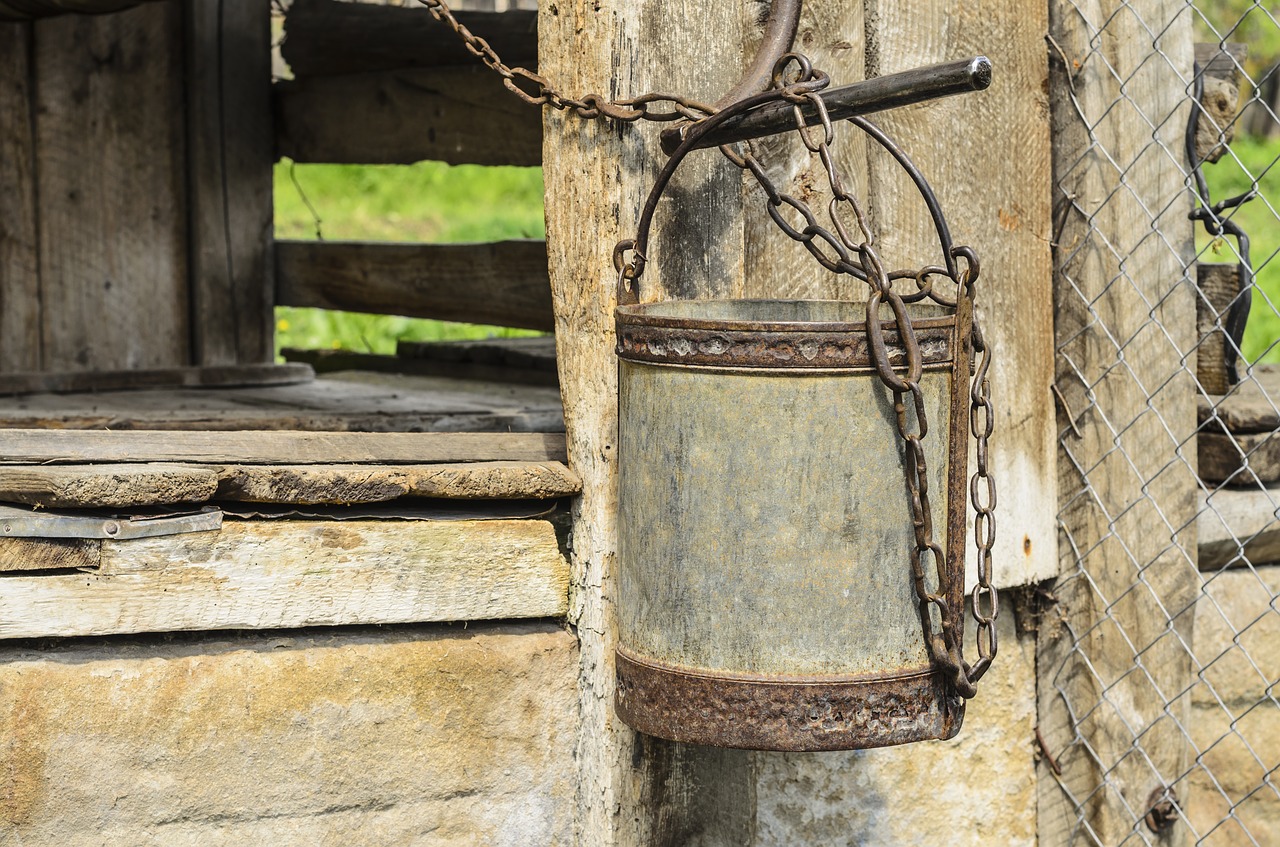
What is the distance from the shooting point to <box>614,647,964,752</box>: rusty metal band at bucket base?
1.72 metres

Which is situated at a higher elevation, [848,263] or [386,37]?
[386,37]

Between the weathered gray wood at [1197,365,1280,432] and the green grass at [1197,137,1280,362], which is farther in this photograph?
the green grass at [1197,137,1280,362]

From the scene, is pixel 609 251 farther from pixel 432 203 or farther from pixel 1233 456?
pixel 432 203

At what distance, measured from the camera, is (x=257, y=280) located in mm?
3982

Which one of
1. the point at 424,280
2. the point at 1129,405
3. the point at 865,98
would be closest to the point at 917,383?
the point at 865,98

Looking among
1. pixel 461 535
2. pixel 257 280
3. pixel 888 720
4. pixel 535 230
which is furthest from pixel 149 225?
pixel 535 230

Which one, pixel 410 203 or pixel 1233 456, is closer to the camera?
pixel 1233 456

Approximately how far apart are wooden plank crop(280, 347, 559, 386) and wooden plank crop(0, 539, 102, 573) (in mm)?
1982

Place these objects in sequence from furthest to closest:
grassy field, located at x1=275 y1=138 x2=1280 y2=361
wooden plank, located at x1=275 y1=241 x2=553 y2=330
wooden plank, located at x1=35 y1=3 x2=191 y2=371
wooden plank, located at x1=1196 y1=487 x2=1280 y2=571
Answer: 1. grassy field, located at x1=275 y1=138 x2=1280 y2=361
2. wooden plank, located at x1=275 y1=241 x2=553 y2=330
3. wooden plank, located at x1=35 y1=3 x2=191 y2=371
4. wooden plank, located at x1=1196 y1=487 x2=1280 y2=571

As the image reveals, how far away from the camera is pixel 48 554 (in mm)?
1914

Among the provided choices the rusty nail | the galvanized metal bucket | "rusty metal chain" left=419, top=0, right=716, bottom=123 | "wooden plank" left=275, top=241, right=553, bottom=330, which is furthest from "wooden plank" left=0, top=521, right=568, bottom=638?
"wooden plank" left=275, top=241, right=553, bottom=330

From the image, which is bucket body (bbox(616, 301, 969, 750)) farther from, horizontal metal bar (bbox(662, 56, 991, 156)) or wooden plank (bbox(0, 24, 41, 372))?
wooden plank (bbox(0, 24, 41, 372))

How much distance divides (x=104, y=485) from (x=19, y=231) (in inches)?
80.6

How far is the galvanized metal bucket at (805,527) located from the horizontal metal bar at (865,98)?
150 millimetres
